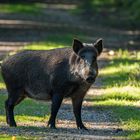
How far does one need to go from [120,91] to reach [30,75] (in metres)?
5.28

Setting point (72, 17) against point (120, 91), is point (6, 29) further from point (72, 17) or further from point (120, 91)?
point (120, 91)

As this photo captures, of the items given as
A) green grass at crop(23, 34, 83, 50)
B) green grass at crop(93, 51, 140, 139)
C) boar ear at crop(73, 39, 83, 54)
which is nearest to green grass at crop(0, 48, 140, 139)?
green grass at crop(93, 51, 140, 139)

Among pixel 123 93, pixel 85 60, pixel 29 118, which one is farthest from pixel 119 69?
pixel 85 60

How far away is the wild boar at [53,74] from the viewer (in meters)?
16.0

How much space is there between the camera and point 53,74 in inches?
643

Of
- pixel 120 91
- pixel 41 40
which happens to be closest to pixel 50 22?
pixel 41 40

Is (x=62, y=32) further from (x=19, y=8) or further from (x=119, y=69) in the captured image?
(x=19, y=8)

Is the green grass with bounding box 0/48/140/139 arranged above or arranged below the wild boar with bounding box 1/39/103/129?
below

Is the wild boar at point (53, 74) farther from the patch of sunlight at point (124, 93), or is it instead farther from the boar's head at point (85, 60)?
the patch of sunlight at point (124, 93)

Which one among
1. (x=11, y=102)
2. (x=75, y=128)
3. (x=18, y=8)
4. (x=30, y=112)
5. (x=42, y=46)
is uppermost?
(x=11, y=102)

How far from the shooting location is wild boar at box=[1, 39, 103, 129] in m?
16.0

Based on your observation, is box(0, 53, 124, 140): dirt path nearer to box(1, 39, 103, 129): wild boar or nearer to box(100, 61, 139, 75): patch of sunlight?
box(1, 39, 103, 129): wild boar

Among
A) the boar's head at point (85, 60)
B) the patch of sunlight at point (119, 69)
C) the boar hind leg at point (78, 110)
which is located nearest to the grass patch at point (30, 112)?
the boar hind leg at point (78, 110)

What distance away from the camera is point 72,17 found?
195 ft
